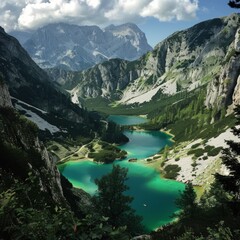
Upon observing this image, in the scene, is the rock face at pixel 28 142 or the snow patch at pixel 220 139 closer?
the rock face at pixel 28 142

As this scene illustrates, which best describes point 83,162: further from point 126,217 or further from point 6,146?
point 6,146

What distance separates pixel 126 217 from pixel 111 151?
124 metres

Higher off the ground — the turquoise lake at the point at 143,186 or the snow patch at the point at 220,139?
the snow patch at the point at 220,139

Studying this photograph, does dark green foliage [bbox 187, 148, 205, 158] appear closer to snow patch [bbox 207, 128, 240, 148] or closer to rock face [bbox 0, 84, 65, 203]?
snow patch [bbox 207, 128, 240, 148]

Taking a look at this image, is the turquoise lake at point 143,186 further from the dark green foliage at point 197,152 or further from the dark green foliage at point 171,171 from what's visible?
the dark green foliage at point 197,152

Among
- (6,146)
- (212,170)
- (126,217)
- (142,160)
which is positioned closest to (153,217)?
(126,217)

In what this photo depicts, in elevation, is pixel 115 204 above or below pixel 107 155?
above

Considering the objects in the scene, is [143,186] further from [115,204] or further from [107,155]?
[115,204]

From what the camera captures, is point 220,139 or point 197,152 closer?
point 197,152

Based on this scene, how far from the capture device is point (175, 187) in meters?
113

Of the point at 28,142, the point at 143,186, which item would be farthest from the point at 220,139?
the point at 28,142

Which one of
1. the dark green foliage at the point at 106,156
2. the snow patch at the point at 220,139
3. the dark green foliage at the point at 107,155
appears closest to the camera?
the snow patch at the point at 220,139

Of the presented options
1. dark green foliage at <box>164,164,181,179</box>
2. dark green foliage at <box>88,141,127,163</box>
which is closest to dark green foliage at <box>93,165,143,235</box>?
dark green foliage at <box>164,164,181,179</box>

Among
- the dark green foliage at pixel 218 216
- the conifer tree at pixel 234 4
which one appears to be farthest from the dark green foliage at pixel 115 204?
the conifer tree at pixel 234 4
